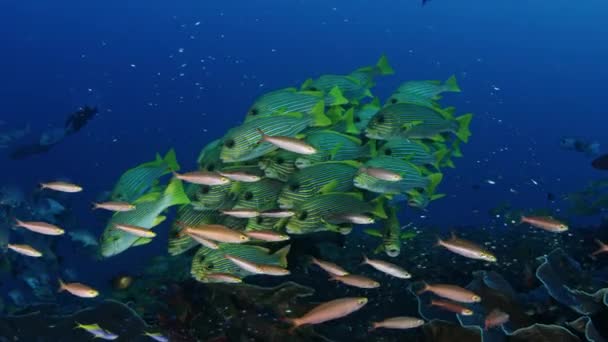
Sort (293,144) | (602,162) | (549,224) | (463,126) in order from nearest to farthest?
(293,144) → (549,224) → (463,126) → (602,162)

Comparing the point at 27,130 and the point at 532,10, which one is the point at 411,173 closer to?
the point at 27,130

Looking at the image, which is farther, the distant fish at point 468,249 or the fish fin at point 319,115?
the fish fin at point 319,115

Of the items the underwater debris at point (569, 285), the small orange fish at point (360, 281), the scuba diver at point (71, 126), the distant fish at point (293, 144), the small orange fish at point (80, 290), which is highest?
the distant fish at point (293, 144)

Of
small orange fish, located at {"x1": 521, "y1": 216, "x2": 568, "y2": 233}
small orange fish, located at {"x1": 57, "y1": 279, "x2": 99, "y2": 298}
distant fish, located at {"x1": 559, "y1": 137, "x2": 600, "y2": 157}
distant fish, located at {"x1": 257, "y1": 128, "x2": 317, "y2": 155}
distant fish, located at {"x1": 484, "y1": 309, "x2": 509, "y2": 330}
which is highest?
distant fish, located at {"x1": 257, "y1": 128, "x2": 317, "y2": 155}

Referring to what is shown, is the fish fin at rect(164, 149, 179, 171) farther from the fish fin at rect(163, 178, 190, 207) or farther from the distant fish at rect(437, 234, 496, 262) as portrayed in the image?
the distant fish at rect(437, 234, 496, 262)

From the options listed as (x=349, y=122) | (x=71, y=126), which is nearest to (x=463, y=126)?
(x=349, y=122)

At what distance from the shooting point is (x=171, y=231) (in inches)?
205

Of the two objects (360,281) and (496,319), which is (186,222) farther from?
(496,319)

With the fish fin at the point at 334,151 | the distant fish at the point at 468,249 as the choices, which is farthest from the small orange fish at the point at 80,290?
the distant fish at the point at 468,249

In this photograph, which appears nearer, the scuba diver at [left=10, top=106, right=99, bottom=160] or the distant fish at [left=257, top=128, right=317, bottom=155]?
the distant fish at [left=257, top=128, right=317, bottom=155]

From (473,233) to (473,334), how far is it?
6442 millimetres

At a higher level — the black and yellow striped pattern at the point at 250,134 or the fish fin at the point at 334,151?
the black and yellow striped pattern at the point at 250,134

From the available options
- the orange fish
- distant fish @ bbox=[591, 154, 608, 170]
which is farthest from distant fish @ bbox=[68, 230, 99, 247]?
distant fish @ bbox=[591, 154, 608, 170]

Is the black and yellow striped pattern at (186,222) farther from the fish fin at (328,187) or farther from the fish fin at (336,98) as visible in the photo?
the fish fin at (336,98)
